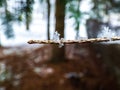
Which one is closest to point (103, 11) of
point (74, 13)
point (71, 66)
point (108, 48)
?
point (108, 48)

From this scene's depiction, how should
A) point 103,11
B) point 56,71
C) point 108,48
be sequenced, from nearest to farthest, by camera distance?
point 103,11, point 108,48, point 56,71

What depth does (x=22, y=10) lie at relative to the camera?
0.92 metres

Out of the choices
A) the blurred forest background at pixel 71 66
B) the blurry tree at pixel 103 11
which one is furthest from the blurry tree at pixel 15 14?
the blurred forest background at pixel 71 66

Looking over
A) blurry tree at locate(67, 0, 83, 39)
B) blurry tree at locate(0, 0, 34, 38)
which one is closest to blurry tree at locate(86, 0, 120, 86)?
blurry tree at locate(67, 0, 83, 39)

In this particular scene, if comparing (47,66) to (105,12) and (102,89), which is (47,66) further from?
(105,12)

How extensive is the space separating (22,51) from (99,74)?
87cm

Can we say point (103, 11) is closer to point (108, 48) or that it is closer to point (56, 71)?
point (108, 48)

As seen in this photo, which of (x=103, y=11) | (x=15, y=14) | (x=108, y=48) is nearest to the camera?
(x=15, y=14)

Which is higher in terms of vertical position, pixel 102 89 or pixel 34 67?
pixel 34 67

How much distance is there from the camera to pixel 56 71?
2.48 metres

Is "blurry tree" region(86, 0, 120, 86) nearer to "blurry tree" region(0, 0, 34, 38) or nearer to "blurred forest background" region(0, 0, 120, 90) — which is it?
"blurred forest background" region(0, 0, 120, 90)

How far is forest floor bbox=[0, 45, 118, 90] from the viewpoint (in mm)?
2352

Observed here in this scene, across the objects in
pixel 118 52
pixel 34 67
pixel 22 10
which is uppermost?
Answer: pixel 22 10

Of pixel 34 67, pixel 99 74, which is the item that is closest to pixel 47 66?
pixel 34 67
